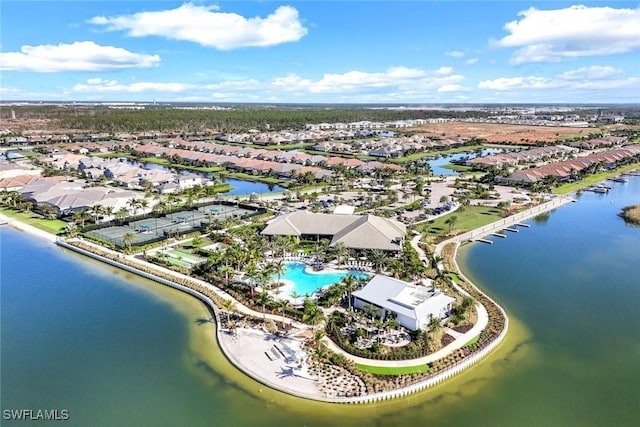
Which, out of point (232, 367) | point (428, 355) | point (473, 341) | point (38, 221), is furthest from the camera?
point (38, 221)

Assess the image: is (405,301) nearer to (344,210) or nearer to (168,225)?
(344,210)

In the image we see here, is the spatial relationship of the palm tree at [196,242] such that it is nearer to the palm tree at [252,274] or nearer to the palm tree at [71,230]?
the palm tree at [252,274]

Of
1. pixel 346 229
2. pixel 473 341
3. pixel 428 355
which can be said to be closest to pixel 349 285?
pixel 428 355

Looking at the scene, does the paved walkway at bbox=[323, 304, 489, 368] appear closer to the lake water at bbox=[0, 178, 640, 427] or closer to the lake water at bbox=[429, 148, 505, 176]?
the lake water at bbox=[0, 178, 640, 427]

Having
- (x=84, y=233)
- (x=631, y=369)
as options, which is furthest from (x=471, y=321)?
(x=84, y=233)

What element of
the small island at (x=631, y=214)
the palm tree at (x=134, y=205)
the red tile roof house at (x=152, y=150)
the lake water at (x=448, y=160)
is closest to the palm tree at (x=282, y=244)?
the palm tree at (x=134, y=205)
